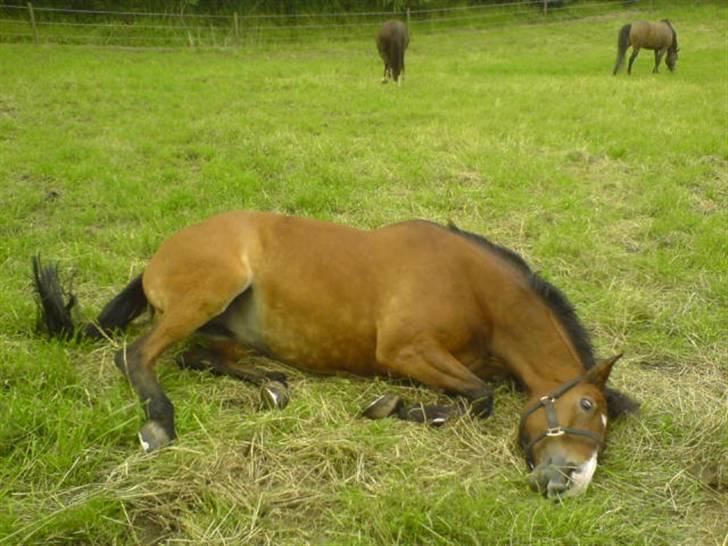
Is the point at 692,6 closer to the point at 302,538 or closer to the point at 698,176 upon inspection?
the point at 698,176

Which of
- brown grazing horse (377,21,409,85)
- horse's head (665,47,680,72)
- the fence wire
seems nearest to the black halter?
brown grazing horse (377,21,409,85)

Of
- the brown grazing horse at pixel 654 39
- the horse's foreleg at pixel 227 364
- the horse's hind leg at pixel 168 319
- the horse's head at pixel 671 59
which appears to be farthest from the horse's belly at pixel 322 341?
the horse's head at pixel 671 59

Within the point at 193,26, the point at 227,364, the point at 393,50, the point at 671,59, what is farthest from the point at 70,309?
the point at 193,26

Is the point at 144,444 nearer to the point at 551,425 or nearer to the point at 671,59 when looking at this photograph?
the point at 551,425

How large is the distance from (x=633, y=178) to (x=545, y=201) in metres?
1.38

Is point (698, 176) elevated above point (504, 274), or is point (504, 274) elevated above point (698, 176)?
point (504, 274)

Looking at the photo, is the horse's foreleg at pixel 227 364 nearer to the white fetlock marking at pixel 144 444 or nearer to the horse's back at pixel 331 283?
the horse's back at pixel 331 283

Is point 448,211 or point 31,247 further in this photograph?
point 448,211

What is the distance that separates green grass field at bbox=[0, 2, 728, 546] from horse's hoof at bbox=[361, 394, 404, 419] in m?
0.10

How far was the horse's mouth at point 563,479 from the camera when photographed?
2.78m

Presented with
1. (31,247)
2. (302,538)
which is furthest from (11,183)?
(302,538)

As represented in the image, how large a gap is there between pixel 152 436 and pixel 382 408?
3.41 feet

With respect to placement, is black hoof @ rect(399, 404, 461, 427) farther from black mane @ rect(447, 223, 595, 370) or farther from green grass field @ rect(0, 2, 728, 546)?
black mane @ rect(447, 223, 595, 370)

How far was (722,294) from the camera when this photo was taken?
4809mm
